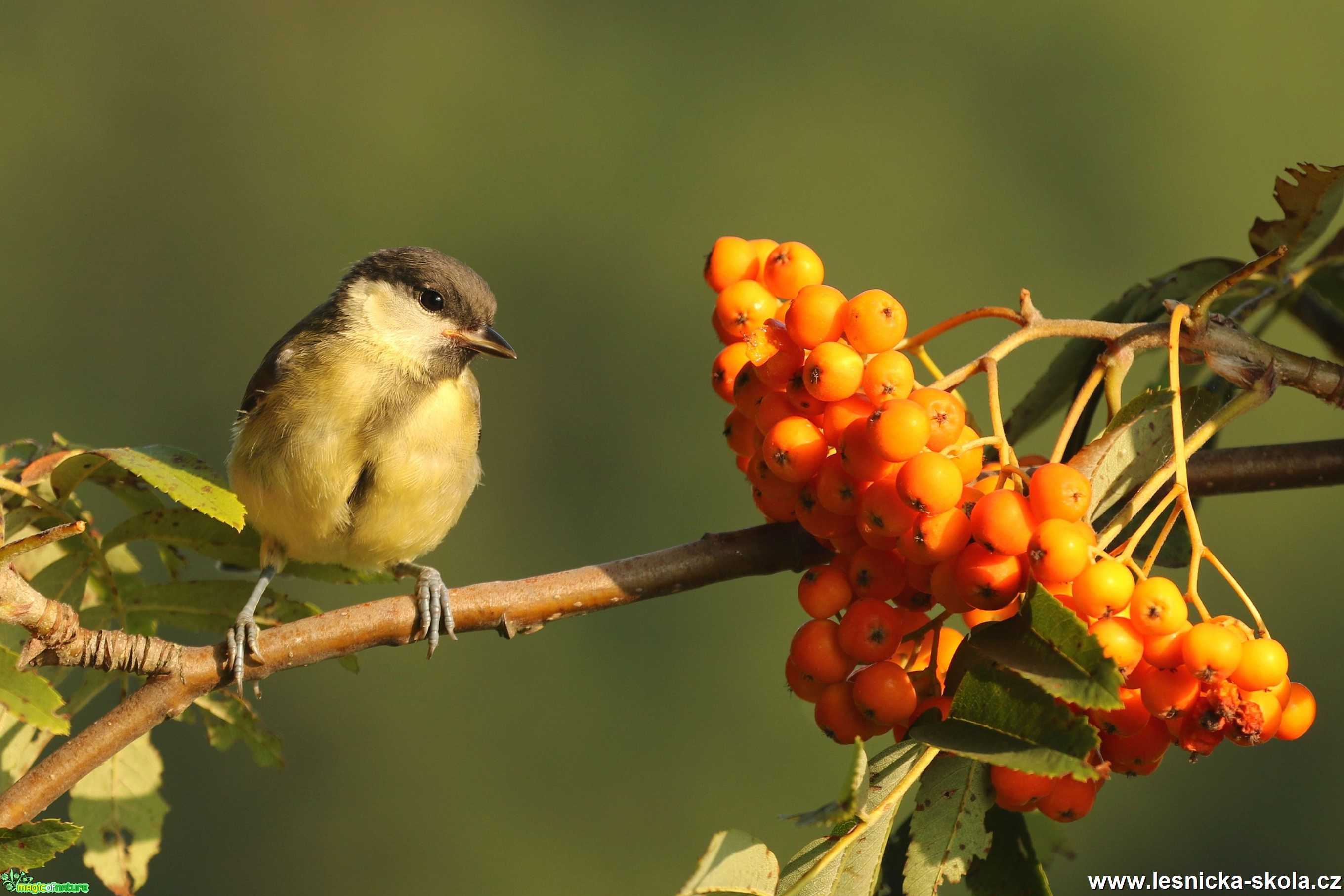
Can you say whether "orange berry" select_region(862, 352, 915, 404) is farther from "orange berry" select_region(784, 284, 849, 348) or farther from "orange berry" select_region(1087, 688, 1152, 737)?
"orange berry" select_region(1087, 688, 1152, 737)

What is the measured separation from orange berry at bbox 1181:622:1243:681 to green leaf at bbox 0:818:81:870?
1309mm

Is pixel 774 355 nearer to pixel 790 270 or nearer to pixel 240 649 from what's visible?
pixel 790 270

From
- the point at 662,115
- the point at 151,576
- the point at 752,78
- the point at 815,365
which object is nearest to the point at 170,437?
the point at 151,576

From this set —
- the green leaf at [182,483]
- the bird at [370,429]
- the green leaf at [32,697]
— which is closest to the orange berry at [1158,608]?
the green leaf at [182,483]

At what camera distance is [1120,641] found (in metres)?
1.42

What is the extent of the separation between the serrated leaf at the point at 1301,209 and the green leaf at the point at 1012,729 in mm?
951

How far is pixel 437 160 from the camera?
19.5 metres

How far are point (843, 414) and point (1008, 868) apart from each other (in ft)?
2.05

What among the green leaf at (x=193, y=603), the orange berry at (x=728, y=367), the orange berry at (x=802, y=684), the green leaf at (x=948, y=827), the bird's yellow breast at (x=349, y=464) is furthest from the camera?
the bird's yellow breast at (x=349, y=464)

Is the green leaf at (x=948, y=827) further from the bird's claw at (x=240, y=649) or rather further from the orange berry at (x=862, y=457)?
the bird's claw at (x=240, y=649)

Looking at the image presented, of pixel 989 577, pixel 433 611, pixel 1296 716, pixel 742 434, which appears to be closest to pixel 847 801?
pixel 989 577

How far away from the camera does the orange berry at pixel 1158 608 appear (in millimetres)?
1423

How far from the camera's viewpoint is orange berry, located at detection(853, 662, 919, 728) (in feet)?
5.22

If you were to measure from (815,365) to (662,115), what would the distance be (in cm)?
1811
